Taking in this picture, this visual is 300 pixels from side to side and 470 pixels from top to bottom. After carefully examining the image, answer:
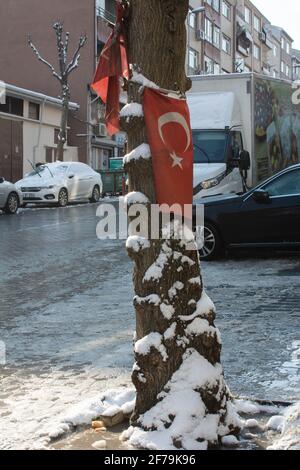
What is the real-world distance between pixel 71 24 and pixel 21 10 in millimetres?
4183

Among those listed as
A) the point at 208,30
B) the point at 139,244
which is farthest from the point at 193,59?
the point at 139,244

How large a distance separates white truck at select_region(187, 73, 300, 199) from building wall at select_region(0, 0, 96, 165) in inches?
992

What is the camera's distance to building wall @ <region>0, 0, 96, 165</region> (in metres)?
40.1

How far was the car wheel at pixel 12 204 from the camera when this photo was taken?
2094 centimetres

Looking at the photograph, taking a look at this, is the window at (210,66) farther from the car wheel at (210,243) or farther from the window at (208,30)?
the car wheel at (210,243)

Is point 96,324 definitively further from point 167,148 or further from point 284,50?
point 284,50

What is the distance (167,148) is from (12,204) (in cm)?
1788

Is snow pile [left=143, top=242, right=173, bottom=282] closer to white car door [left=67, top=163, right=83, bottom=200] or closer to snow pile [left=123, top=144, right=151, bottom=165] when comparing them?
snow pile [left=123, top=144, right=151, bottom=165]

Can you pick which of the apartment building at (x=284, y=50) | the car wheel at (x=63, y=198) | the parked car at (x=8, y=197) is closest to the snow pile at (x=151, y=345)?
the parked car at (x=8, y=197)

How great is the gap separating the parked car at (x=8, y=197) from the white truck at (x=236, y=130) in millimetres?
8452

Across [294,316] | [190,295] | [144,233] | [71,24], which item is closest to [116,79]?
[144,233]

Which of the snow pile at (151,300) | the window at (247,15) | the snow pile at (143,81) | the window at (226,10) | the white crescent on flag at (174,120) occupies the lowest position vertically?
the snow pile at (151,300)

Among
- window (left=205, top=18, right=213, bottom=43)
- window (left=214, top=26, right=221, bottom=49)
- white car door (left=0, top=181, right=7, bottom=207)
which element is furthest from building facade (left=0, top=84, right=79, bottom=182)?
window (left=214, top=26, right=221, bottom=49)

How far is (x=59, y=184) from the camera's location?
24.5 meters
